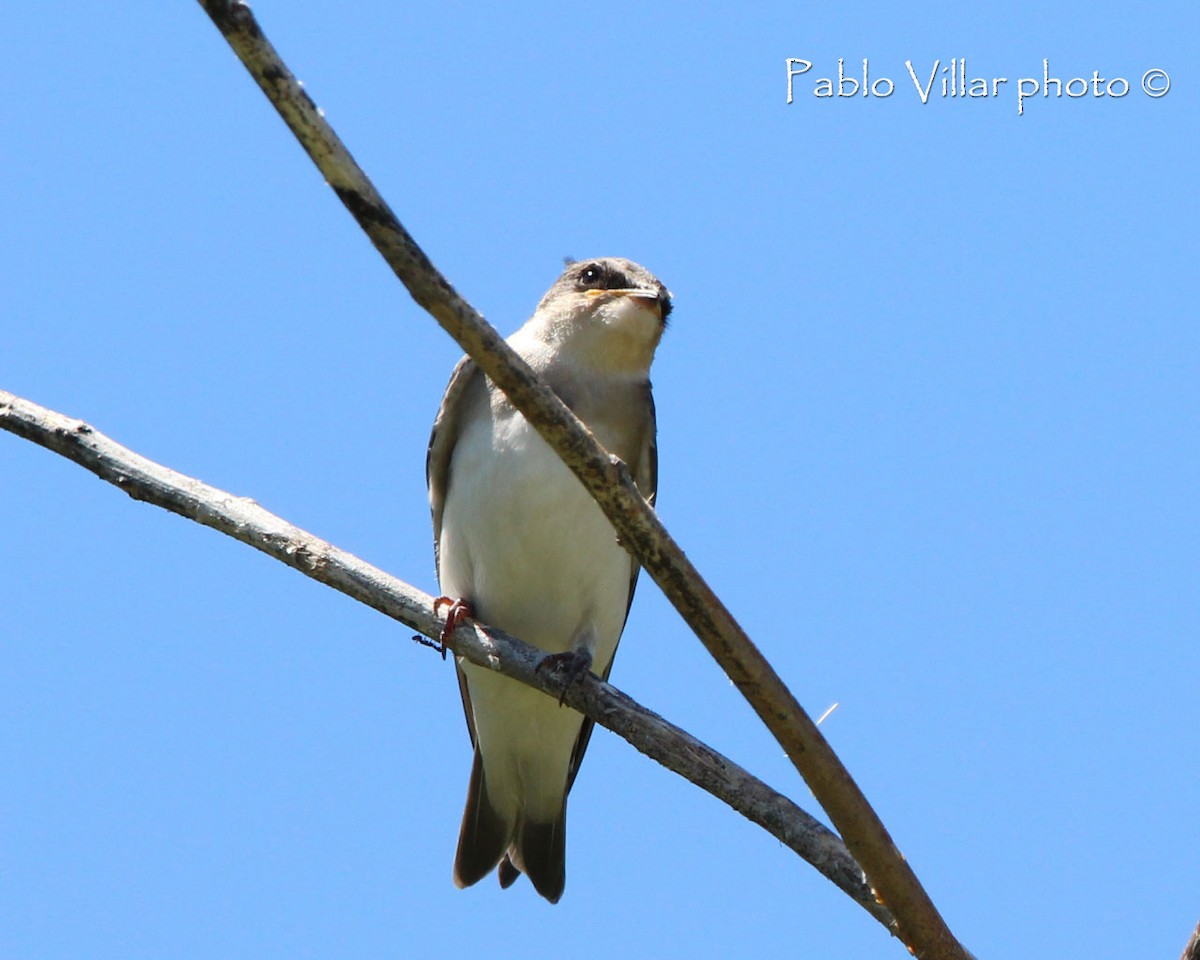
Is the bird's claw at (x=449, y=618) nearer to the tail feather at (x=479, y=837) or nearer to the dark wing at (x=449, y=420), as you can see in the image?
the dark wing at (x=449, y=420)

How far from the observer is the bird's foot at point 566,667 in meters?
5.64

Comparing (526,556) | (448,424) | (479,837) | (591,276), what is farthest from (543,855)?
(591,276)

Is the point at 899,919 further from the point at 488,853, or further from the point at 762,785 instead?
the point at 488,853

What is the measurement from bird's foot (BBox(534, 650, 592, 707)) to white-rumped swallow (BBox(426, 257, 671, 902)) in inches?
17.7

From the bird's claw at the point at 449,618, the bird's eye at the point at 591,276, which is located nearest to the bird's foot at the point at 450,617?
the bird's claw at the point at 449,618

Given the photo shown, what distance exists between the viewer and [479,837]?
7.31m

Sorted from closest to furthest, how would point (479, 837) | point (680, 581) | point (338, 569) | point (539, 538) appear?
1. point (680, 581)
2. point (338, 569)
3. point (539, 538)
4. point (479, 837)

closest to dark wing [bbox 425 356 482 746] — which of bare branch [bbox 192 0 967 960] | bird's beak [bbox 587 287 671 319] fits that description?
bird's beak [bbox 587 287 671 319]

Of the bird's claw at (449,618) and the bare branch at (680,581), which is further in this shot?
the bird's claw at (449,618)

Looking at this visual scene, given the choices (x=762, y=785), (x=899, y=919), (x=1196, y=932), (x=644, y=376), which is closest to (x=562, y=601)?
(x=644, y=376)

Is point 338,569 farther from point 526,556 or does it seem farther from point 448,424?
point 448,424

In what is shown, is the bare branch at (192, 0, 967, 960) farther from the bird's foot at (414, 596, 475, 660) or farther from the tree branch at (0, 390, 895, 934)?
the bird's foot at (414, 596, 475, 660)

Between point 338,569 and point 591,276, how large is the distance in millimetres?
2760

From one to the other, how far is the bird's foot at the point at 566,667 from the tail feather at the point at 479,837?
180 centimetres
